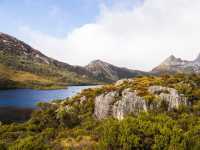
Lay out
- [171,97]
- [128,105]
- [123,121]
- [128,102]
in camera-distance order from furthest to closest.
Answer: [128,102]
[128,105]
[171,97]
[123,121]

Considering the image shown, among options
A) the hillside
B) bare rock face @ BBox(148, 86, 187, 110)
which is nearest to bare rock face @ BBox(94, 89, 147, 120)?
the hillside

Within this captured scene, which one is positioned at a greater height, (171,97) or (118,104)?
(171,97)

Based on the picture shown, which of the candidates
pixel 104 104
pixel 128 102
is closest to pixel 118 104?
pixel 128 102

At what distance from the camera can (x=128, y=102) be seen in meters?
46.7

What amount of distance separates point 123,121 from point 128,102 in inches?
743

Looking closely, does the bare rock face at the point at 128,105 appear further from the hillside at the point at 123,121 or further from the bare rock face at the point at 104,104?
the bare rock face at the point at 104,104

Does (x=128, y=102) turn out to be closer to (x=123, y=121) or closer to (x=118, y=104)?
(x=118, y=104)

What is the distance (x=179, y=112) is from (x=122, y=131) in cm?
2004

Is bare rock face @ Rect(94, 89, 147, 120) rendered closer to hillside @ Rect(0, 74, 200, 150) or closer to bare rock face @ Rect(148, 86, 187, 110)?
hillside @ Rect(0, 74, 200, 150)

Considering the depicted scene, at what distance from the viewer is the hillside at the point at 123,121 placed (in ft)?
81.5

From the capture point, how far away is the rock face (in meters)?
45.0

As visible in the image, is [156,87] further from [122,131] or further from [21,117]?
[21,117]

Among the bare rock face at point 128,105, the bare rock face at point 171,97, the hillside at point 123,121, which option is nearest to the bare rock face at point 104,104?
the hillside at point 123,121

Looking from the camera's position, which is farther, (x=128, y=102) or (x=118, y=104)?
(x=118, y=104)
